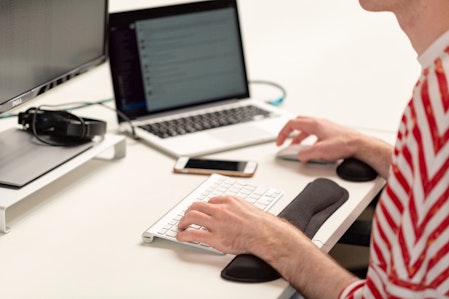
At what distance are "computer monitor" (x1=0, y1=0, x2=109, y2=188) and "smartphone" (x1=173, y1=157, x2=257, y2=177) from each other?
0.69 feet

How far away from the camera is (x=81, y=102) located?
6.76 feet

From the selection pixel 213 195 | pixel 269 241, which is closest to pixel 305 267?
pixel 269 241

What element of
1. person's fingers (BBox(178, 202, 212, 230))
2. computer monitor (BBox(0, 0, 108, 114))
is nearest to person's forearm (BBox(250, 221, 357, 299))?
person's fingers (BBox(178, 202, 212, 230))

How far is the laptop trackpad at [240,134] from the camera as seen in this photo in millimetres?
1830

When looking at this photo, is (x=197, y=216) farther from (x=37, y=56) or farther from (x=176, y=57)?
(x=176, y=57)

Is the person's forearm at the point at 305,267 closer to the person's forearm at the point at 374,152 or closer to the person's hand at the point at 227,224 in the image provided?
the person's hand at the point at 227,224

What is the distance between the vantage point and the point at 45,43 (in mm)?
1614

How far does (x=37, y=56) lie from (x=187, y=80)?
1.51 ft

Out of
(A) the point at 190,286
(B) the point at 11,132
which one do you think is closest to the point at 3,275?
(A) the point at 190,286

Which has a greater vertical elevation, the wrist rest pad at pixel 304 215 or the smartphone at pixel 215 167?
the wrist rest pad at pixel 304 215

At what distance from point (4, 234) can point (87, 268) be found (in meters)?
0.20

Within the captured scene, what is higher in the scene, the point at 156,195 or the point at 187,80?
the point at 187,80

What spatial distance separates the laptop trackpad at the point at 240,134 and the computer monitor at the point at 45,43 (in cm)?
32

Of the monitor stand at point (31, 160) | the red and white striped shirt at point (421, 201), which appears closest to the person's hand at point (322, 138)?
the monitor stand at point (31, 160)
